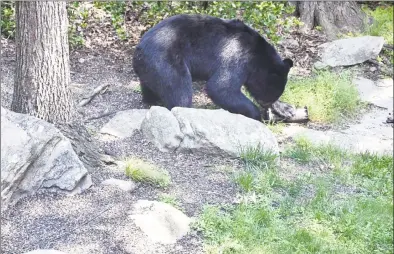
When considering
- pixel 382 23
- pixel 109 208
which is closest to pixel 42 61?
pixel 109 208

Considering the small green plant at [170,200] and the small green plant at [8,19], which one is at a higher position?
the small green plant at [8,19]

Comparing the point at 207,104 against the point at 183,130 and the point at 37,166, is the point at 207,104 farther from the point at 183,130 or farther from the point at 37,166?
the point at 37,166

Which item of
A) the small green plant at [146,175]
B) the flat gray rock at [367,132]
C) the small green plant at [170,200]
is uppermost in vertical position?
the small green plant at [146,175]

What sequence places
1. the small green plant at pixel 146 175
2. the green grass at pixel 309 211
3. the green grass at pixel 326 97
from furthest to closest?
the green grass at pixel 326 97 < the small green plant at pixel 146 175 < the green grass at pixel 309 211

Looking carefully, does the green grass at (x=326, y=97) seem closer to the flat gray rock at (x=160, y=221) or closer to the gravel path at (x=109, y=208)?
the gravel path at (x=109, y=208)

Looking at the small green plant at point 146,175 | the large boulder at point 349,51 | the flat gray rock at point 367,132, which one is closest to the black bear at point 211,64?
the flat gray rock at point 367,132

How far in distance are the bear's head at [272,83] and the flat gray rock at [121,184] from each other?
2701mm

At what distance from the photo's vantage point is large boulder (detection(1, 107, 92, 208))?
370cm

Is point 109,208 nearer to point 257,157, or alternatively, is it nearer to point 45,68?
point 45,68

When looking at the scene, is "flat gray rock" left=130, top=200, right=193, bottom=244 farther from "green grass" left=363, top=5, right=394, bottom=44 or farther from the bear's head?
"green grass" left=363, top=5, right=394, bottom=44

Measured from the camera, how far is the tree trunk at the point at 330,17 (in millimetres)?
9375

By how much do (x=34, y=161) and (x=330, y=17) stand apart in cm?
679

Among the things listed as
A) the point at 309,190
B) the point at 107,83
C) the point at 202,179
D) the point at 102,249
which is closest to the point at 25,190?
the point at 102,249

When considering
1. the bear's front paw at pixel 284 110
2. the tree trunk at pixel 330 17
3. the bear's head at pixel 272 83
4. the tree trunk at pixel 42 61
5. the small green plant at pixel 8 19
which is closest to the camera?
the tree trunk at pixel 42 61
